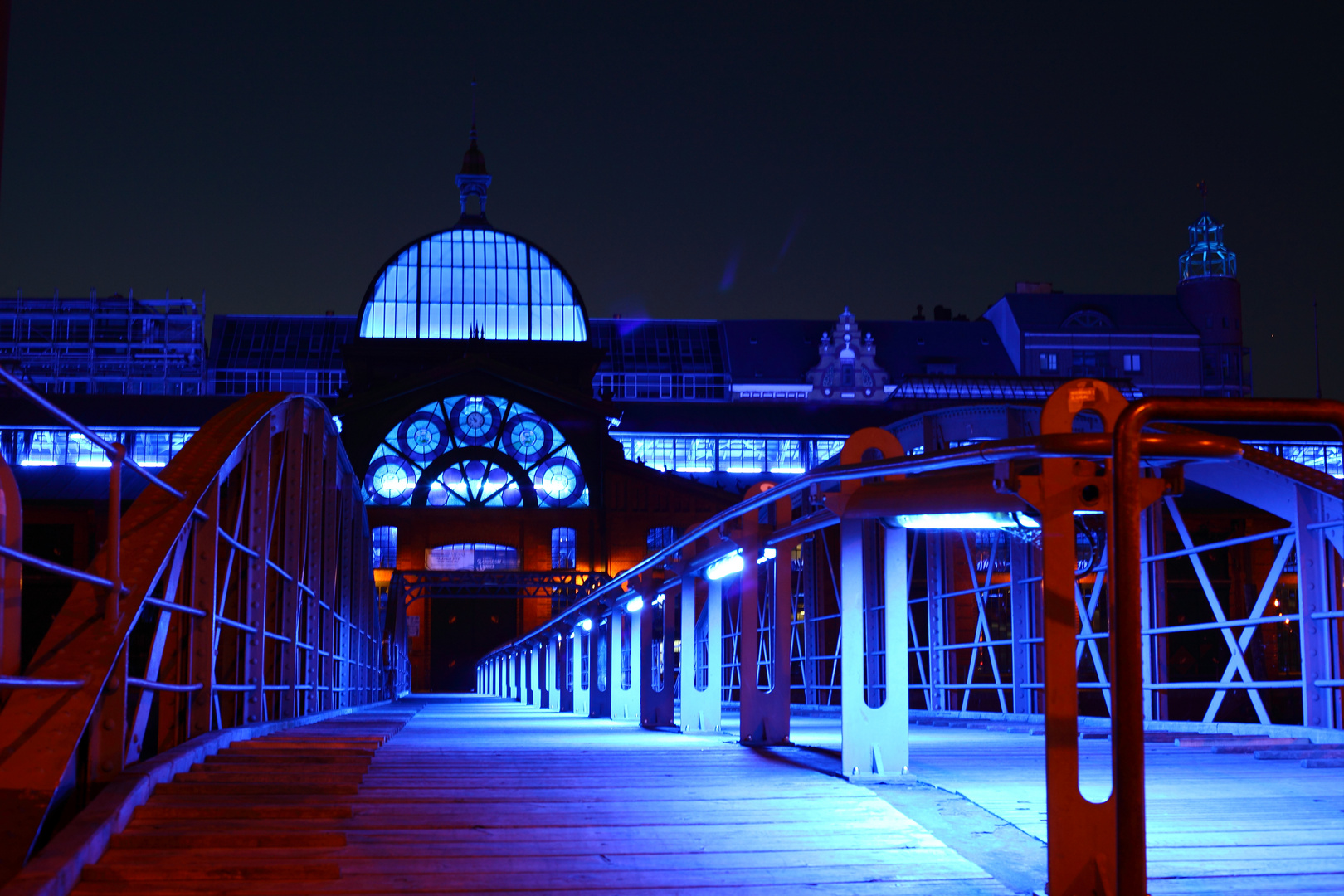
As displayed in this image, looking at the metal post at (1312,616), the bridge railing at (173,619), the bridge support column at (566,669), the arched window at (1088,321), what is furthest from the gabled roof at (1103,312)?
the bridge railing at (173,619)

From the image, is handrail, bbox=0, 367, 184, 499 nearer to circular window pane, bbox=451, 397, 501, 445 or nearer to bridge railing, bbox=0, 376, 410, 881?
bridge railing, bbox=0, 376, 410, 881

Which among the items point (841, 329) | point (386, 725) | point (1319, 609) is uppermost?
point (841, 329)

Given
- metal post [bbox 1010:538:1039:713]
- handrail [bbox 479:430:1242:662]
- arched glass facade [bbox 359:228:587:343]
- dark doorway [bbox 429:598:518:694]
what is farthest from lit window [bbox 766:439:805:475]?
handrail [bbox 479:430:1242:662]

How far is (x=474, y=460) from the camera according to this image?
4806 cm

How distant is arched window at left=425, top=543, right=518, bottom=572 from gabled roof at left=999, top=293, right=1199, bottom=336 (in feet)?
118

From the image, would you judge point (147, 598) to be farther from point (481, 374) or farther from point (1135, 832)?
point (481, 374)

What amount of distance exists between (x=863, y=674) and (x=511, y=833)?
2.18m

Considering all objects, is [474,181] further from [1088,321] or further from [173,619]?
[173,619]

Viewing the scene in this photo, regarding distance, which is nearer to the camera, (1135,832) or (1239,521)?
(1135,832)

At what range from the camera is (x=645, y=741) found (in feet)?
34.1

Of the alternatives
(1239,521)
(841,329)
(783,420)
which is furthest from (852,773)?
(841,329)

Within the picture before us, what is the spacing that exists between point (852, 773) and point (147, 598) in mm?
3370

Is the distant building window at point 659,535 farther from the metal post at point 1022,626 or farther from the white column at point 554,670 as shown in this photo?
the metal post at point 1022,626

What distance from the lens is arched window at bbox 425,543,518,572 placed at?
157ft
